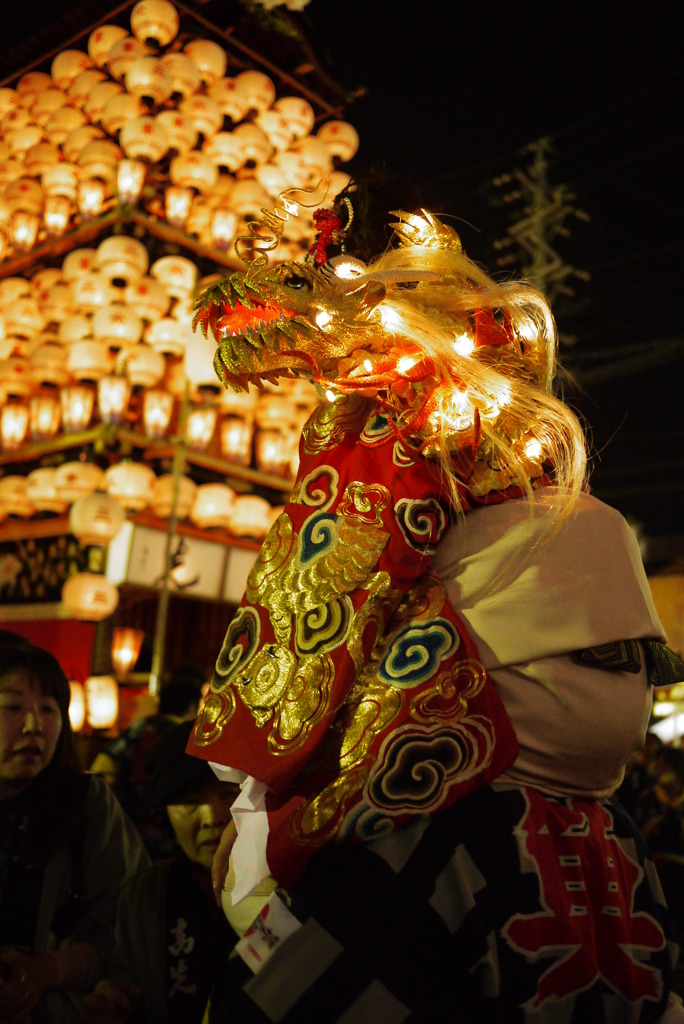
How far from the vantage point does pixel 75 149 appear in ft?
41.9

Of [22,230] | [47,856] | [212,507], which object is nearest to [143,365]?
[212,507]

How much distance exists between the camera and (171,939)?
2646mm

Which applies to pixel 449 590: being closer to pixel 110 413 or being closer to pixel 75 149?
pixel 110 413

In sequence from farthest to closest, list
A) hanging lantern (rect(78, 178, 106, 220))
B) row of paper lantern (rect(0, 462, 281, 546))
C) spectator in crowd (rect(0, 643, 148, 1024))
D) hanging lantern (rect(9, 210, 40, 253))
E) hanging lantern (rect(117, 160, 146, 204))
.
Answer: hanging lantern (rect(9, 210, 40, 253)), hanging lantern (rect(78, 178, 106, 220)), hanging lantern (rect(117, 160, 146, 204)), row of paper lantern (rect(0, 462, 281, 546)), spectator in crowd (rect(0, 643, 148, 1024))

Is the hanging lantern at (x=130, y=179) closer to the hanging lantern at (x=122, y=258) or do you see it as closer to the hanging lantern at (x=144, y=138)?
the hanging lantern at (x=144, y=138)

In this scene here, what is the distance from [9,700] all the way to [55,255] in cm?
1272

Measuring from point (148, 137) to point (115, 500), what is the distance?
4.98 metres

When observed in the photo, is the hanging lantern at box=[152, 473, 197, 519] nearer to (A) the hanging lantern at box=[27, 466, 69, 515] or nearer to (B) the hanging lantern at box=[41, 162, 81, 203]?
(A) the hanging lantern at box=[27, 466, 69, 515]

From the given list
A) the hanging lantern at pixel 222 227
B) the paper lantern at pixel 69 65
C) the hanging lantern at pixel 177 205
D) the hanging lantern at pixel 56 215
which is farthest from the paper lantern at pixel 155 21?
the hanging lantern at pixel 56 215

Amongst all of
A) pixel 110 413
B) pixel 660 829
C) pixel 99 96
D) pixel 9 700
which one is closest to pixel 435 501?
pixel 9 700

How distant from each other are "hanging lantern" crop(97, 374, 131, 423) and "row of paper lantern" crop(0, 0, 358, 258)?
2.69 metres

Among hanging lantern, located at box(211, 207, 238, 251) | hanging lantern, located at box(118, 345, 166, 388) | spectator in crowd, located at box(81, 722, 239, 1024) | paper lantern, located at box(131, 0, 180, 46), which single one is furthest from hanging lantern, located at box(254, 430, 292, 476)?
spectator in crowd, located at box(81, 722, 239, 1024)

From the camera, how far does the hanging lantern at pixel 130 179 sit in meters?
12.2

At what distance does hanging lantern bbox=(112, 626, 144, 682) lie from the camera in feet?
40.4
